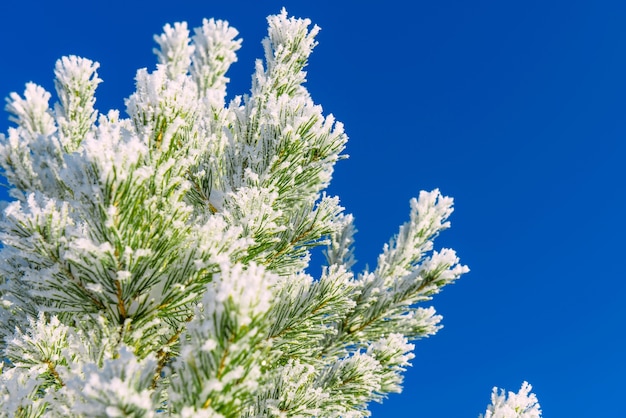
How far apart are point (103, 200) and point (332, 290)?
5.03ft

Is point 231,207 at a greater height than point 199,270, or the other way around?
point 231,207

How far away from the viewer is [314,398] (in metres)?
2.82

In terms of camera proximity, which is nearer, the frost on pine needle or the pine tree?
the pine tree

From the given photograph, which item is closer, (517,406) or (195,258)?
(195,258)

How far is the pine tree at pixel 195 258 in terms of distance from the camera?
154 centimetres

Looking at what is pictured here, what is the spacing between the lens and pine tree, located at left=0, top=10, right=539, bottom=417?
1.54 m

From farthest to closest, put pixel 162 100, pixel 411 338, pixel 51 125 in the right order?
pixel 411 338 < pixel 51 125 < pixel 162 100

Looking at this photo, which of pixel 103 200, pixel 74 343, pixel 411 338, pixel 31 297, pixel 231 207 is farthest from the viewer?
pixel 411 338

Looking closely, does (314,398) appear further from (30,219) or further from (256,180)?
(30,219)

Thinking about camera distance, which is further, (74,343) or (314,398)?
(314,398)

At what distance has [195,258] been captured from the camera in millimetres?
2090

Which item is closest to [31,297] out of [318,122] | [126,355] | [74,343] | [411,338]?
[74,343]

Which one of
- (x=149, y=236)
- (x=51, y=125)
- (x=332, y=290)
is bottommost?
(x=149, y=236)

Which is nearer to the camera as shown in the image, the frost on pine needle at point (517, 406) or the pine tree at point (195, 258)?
the pine tree at point (195, 258)
